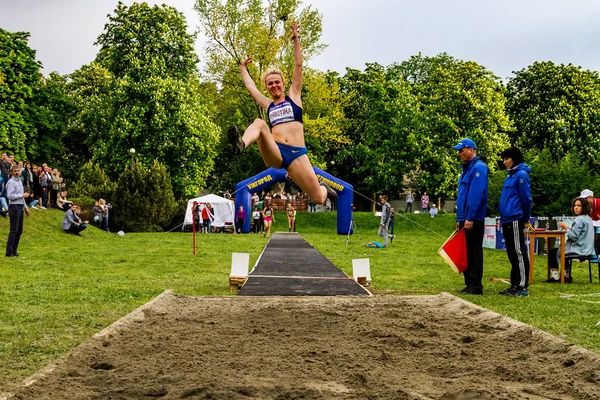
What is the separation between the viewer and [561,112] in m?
50.4

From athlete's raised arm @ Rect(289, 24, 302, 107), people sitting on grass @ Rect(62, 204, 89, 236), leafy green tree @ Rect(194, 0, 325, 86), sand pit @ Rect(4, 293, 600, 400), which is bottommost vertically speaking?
sand pit @ Rect(4, 293, 600, 400)

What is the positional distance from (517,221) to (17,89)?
39.0 m

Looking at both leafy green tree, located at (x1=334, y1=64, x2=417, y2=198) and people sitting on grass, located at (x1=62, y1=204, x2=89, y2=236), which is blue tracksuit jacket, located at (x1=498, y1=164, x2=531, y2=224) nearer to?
people sitting on grass, located at (x1=62, y1=204, x2=89, y2=236)

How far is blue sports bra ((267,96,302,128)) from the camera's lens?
706 cm

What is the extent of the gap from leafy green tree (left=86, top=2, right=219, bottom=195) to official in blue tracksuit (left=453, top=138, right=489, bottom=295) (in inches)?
1209

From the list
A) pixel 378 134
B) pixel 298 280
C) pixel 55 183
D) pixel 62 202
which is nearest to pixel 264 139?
pixel 298 280

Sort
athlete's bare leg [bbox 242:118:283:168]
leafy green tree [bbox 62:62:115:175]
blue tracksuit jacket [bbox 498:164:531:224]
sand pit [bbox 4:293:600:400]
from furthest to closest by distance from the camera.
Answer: leafy green tree [bbox 62:62:115:175], blue tracksuit jacket [bbox 498:164:531:224], athlete's bare leg [bbox 242:118:283:168], sand pit [bbox 4:293:600:400]

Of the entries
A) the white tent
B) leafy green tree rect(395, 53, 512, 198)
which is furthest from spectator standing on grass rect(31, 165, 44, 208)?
leafy green tree rect(395, 53, 512, 198)

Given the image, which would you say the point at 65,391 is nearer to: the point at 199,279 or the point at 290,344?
the point at 290,344

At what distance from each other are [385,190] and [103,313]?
45744 millimetres

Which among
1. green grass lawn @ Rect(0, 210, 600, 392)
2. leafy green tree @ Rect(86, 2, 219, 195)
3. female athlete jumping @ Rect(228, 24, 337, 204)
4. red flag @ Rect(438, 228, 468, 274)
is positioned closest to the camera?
green grass lawn @ Rect(0, 210, 600, 392)

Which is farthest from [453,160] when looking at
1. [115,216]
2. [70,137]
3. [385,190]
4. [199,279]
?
[199,279]

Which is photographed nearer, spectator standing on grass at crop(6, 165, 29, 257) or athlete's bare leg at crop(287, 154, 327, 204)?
athlete's bare leg at crop(287, 154, 327, 204)

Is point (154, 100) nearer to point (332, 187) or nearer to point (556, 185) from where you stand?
point (332, 187)
